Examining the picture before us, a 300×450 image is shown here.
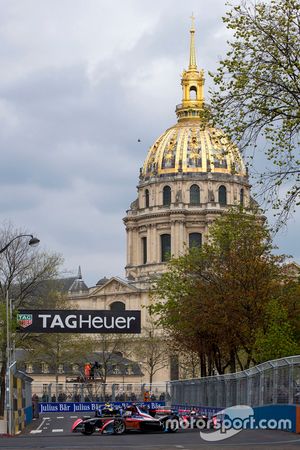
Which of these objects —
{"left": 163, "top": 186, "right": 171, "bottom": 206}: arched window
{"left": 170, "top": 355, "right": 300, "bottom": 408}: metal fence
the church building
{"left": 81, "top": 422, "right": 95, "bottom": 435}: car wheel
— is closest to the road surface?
{"left": 170, "top": 355, "right": 300, "bottom": 408}: metal fence

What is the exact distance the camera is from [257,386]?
40625mm

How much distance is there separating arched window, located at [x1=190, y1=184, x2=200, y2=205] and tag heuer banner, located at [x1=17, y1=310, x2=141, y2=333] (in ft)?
360

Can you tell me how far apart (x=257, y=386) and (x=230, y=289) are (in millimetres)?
21103

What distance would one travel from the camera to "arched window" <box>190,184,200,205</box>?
569 feet

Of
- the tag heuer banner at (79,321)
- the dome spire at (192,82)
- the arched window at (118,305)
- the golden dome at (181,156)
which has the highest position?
the dome spire at (192,82)

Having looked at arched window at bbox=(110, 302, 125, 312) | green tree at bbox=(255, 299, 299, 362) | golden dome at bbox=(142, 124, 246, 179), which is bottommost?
green tree at bbox=(255, 299, 299, 362)

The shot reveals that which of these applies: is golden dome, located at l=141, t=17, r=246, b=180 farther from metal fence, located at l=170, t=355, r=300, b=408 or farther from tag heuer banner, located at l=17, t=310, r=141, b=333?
metal fence, located at l=170, t=355, r=300, b=408

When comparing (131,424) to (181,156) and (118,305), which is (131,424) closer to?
(118,305)

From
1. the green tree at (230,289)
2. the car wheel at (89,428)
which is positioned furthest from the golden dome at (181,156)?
the car wheel at (89,428)

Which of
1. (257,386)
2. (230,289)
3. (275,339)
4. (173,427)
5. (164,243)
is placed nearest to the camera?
(173,427)
